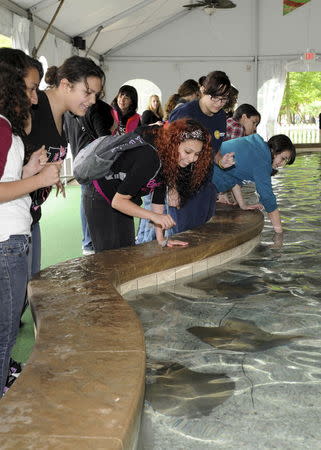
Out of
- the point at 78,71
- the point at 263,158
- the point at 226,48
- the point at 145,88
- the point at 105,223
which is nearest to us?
the point at 78,71

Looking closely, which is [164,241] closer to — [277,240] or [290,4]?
[277,240]

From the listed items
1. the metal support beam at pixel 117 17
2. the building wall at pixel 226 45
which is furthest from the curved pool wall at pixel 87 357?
the building wall at pixel 226 45

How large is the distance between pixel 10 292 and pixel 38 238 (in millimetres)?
1059

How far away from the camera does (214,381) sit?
2.21 meters

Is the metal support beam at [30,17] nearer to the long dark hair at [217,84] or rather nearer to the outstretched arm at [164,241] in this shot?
the long dark hair at [217,84]

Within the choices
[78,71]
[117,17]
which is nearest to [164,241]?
[78,71]

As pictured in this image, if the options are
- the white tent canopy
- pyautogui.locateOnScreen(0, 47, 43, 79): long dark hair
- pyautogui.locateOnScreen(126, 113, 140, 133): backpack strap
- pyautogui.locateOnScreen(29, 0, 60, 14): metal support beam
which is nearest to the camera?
pyautogui.locateOnScreen(0, 47, 43, 79): long dark hair

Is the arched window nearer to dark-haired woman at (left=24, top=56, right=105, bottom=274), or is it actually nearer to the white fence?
the white fence

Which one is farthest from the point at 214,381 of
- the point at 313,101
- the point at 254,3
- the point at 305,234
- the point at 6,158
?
the point at 313,101

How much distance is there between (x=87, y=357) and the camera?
1864 mm

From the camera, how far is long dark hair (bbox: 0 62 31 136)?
6.12ft

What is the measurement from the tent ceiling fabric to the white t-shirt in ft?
26.8

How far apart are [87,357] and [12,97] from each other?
89 cm

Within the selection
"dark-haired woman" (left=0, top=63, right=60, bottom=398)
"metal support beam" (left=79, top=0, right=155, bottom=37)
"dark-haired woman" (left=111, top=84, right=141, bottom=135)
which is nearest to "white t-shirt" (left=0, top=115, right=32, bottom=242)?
"dark-haired woman" (left=0, top=63, right=60, bottom=398)
